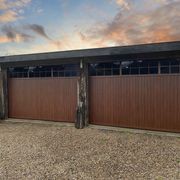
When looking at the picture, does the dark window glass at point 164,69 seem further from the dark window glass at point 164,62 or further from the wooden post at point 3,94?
the wooden post at point 3,94

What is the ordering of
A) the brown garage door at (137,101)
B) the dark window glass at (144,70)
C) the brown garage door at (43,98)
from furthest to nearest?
the brown garage door at (43,98), the dark window glass at (144,70), the brown garage door at (137,101)

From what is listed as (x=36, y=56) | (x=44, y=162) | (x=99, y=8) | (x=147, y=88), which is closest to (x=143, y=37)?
(x=99, y=8)

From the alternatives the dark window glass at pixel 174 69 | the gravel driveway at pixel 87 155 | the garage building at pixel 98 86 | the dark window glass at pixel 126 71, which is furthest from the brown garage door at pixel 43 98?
the dark window glass at pixel 174 69

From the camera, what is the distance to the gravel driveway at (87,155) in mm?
4484

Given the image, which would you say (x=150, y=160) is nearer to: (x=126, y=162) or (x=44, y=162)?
(x=126, y=162)

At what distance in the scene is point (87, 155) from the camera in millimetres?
5590

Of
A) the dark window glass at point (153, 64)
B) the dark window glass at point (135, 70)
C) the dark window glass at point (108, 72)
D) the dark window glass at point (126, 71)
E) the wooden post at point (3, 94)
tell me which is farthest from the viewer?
the wooden post at point (3, 94)


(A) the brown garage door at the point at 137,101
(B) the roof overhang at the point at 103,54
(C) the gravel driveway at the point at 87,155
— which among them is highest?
(B) the roof overhang at the point at 103,54

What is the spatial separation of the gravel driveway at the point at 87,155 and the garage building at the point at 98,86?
112cm

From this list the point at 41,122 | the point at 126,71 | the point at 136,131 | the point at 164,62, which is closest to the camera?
the point at 164,62

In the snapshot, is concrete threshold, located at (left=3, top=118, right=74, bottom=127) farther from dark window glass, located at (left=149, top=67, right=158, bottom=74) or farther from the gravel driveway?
dark window glass, located at (left=149, top=67, right=158, bottom=74)

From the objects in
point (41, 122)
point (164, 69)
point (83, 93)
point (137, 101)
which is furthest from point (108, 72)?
point (41, 122)

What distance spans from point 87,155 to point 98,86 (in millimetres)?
4196

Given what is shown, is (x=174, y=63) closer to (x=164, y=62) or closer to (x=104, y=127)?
(x=164, y=62)
